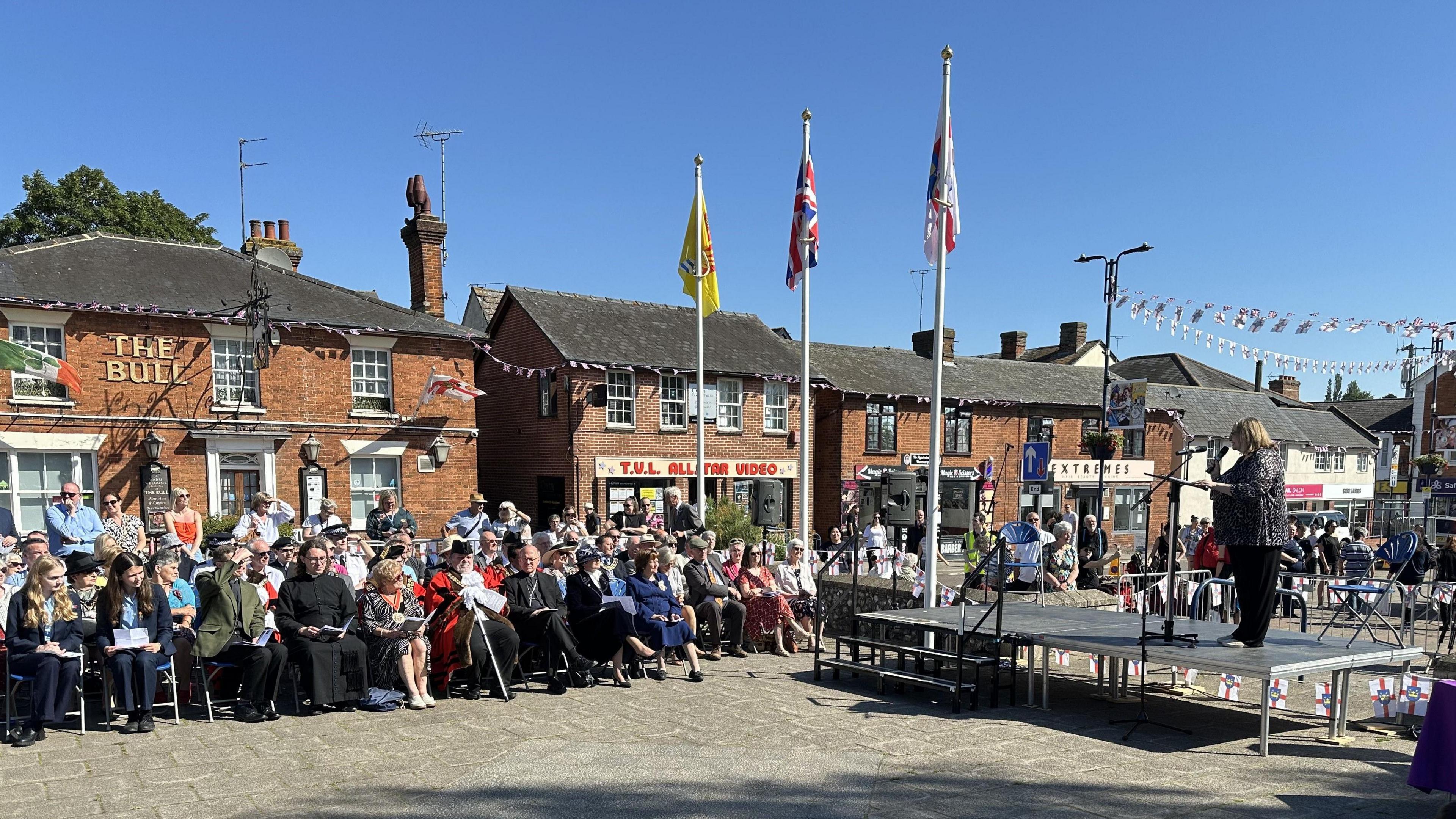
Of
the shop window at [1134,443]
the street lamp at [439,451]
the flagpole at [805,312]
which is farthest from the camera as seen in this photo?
the shop window at [1134,443]

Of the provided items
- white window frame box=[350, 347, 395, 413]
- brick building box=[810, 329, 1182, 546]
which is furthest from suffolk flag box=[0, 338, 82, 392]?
brick building box=[810, 329, 1182, 546]

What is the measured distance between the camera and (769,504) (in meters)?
16.5

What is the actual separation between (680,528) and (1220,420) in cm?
3021

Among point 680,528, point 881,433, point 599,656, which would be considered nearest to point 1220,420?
point 881,433

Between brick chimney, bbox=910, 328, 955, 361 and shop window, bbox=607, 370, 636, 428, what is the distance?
12.5 m

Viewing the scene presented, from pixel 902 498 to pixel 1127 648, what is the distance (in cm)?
539

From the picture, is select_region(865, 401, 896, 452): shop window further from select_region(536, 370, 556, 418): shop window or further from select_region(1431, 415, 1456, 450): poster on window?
select_region(1431, 415, 1456, 450): poster on window

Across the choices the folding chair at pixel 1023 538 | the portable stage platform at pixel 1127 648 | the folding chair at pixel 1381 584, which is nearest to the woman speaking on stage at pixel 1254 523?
the portable stage platform at pixel 1127 648

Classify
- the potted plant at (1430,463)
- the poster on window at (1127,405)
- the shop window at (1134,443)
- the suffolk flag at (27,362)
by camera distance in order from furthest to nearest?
1. the potted plant at (1430,463)
2. the shop window at (1134,443)
3. the poster on window at (1127,405)
4. the suffolk flag at (27,362)

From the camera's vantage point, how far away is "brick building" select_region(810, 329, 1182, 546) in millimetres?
28297

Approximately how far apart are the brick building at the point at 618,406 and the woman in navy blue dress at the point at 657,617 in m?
13.9

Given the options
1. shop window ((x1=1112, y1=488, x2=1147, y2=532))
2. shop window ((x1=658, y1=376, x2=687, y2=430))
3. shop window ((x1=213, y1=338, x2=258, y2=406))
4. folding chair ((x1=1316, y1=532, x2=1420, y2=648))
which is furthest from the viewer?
shop window ((x1=1112, y1=488, x2=1147, y2=532))

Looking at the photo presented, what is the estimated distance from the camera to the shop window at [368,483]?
800 inches

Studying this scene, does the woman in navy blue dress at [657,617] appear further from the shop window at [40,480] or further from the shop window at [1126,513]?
the shop window at [1126,513]
